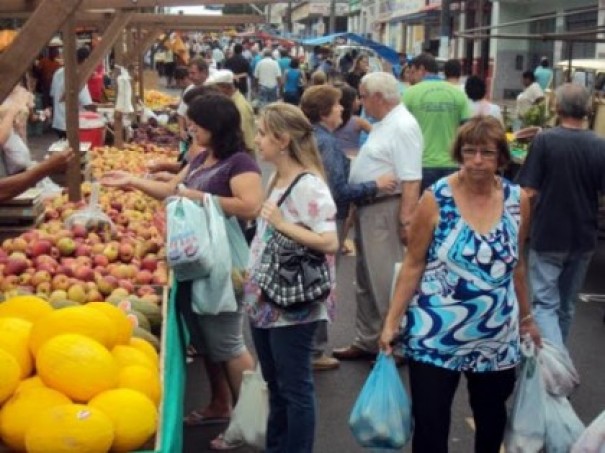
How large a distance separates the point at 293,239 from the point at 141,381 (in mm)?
971

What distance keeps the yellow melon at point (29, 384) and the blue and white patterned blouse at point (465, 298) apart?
1354 mm

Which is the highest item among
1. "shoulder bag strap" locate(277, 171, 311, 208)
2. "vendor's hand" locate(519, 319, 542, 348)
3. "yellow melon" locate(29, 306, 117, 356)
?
"shoulder bag strap" locate(277, 171, 311, 208)

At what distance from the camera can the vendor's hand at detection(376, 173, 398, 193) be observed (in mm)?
5641

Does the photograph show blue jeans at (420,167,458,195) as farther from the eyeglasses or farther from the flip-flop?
the eyeglasses

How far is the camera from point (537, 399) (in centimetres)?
366

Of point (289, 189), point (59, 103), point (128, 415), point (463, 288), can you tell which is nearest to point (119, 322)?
point (128, 415)

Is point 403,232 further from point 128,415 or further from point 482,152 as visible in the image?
point 128,415

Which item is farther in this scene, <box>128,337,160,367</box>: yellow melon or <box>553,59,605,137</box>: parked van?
<box>553,59,605,137</box>: parked van

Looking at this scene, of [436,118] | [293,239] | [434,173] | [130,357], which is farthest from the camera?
[436,118]

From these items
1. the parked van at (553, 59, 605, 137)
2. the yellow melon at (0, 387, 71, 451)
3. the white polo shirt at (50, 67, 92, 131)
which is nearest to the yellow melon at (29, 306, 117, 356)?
the yellow melon at (0, 387, 71, 451)

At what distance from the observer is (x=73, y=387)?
2959mm

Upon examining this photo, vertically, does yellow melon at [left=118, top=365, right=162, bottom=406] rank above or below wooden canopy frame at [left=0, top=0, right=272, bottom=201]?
below

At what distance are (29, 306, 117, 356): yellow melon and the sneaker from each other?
8.88 ft

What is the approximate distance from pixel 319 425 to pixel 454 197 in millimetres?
2062
